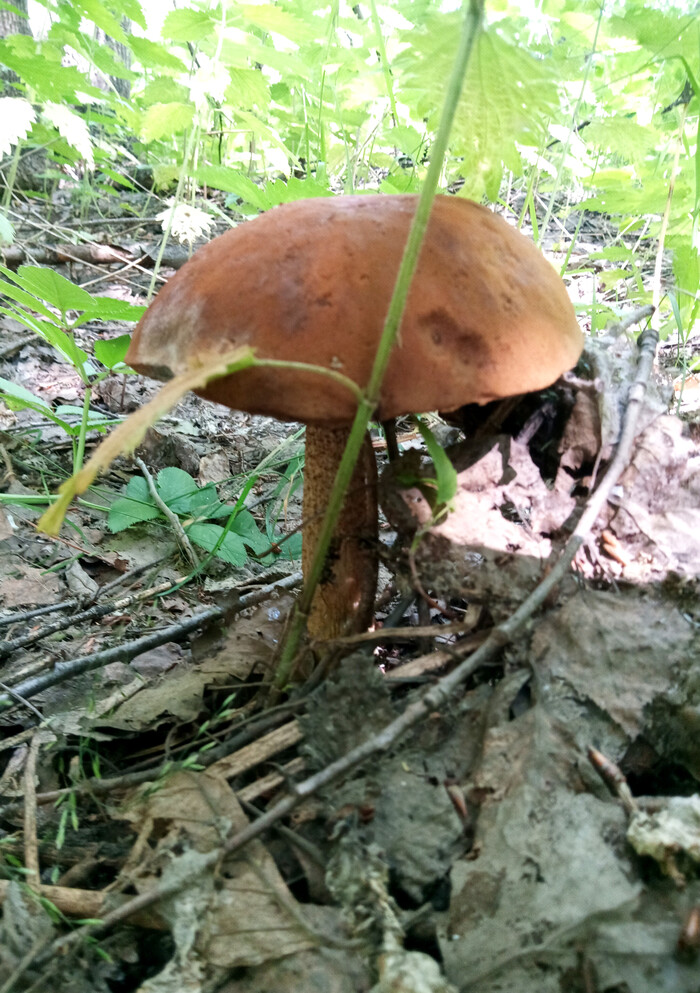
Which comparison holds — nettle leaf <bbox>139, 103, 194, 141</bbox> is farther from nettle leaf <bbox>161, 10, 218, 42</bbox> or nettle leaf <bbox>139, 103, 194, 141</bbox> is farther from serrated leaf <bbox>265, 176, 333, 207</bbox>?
serrated leaf <bbox>265, 176, 333, 207</bbox>

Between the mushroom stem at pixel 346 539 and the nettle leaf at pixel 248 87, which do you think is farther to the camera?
the nettle leaf at pixel 248 87

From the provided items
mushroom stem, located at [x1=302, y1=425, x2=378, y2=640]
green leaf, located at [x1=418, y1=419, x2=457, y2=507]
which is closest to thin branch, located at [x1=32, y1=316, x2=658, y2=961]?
green leaf, located at [x1=418, y1=419, x2=457, y2=507]

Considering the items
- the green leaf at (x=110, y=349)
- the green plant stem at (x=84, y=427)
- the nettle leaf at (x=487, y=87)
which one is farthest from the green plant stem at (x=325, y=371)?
the green leaf at (x=110, y=349)

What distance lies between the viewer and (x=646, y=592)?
1.31 metres

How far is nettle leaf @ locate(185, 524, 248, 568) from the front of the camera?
2.26 metres

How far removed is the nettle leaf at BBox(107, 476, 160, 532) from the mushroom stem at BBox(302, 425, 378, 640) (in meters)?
1.02

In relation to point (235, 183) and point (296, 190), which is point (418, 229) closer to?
point (296, 190)

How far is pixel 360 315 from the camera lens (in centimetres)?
112

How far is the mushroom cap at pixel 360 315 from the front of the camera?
43.1 inches

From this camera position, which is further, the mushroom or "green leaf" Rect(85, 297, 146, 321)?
"green leaf" Rect(85, 297, 146, 321)

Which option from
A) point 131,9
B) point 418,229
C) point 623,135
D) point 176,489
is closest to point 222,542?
point 176,489

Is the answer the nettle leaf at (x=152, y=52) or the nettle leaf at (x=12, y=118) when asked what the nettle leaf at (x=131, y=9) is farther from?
the nettle leaf at (x=12, y=118)

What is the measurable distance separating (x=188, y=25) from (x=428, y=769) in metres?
3.18

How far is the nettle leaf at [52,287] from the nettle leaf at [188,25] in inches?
57.6
